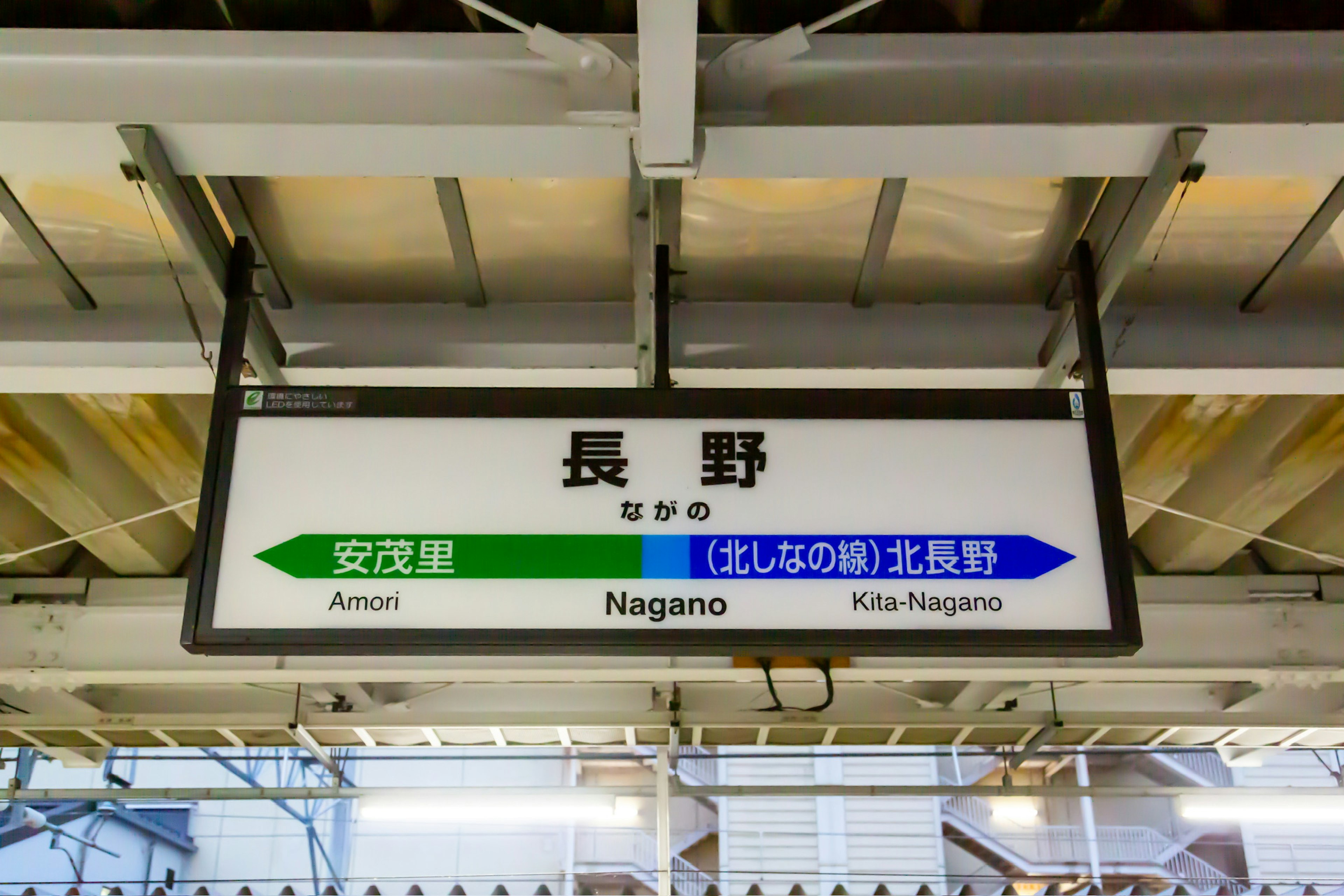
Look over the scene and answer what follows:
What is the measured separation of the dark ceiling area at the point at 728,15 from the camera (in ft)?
8.20

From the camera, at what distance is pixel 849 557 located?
2.42 m

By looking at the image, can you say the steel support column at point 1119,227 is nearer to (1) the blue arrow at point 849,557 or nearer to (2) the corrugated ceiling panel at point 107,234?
(1) the blue arrow at point 849,557

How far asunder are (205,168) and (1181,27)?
89.3 inches

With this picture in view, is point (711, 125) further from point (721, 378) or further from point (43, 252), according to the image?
point (43, 252)

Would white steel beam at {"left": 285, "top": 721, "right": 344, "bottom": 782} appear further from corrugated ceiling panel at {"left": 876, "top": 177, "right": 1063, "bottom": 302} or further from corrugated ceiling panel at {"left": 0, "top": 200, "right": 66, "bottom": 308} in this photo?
corrugated ceiling panel at {"left": 876, "top": 177, "right": 1063, "bottom": 302}

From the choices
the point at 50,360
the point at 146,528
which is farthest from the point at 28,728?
the point at 50,360

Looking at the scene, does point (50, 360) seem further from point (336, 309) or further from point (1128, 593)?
point (1128, 593)

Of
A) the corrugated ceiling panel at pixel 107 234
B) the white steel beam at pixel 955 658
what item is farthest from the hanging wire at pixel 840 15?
the white steel beam at pixel 955 658

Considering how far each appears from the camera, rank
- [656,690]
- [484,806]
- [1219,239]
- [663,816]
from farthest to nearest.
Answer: [484,806]
[663,816]
[656,690]
[1219,239]

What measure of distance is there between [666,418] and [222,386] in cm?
107

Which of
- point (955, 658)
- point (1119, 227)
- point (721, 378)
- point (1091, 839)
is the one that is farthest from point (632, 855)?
point (1119, 227)

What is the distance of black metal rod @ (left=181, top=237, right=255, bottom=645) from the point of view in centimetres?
238

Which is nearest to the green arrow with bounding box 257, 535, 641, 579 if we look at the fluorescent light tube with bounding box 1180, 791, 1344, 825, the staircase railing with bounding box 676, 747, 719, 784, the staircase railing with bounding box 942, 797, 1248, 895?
the fluorescent light tube with bounding box 1180, 791, 1344, 825

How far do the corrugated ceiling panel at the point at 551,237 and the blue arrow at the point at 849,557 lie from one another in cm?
100
